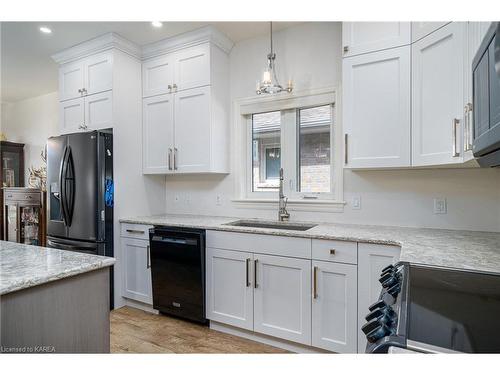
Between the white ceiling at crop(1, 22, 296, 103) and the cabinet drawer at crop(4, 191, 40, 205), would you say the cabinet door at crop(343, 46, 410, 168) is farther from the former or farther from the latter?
the cabinet drawer at crop(4, 191, 40, 205)

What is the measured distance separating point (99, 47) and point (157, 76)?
24.2 inches

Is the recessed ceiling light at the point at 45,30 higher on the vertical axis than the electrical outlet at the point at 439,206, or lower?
higher

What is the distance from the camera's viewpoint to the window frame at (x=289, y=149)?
2.56m

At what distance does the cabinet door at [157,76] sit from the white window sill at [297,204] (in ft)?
4.60

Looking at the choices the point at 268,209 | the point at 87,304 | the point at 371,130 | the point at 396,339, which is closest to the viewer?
the point at 396,339

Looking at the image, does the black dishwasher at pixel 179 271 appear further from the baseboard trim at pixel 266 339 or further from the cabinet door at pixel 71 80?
the cabinet door at pixel 71 80

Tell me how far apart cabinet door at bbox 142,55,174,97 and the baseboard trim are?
233 cm

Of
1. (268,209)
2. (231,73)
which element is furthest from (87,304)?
(231,73)

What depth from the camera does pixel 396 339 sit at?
677 millimetres

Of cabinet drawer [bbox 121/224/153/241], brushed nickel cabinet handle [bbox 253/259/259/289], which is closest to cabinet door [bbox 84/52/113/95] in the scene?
cabinet drawer [bbox 121/224/153/241]

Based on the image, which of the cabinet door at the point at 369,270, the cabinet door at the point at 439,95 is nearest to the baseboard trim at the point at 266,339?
the cabinet door at the point at 369,270
